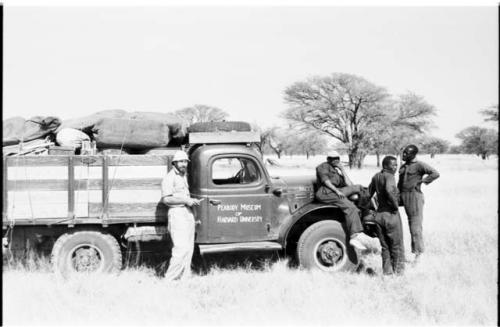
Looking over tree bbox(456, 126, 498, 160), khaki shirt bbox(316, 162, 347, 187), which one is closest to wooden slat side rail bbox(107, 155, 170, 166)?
khaki shirt bbox(316, 162, 347, 187)

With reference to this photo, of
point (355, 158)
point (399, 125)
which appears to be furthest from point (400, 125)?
point (355, 158)

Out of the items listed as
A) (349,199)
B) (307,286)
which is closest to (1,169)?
(307,286)

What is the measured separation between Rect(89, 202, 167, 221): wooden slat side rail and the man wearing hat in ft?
0.75

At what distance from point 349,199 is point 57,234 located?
3912 mm

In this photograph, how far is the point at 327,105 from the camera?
37500 mm

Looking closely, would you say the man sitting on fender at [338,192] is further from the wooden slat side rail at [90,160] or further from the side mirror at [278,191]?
the wooden slat side rail at [90,160]

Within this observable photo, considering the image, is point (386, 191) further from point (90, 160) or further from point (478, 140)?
point (478, 140)

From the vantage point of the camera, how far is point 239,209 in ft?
20.8

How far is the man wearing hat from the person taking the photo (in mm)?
5883

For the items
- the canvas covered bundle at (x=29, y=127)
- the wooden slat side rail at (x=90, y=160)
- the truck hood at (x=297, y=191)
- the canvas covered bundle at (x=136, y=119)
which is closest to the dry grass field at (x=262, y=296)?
the truck hood at (x=297, y=191)

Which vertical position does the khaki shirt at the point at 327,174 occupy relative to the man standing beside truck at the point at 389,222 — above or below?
above

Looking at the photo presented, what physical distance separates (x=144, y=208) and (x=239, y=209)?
3.99 feet

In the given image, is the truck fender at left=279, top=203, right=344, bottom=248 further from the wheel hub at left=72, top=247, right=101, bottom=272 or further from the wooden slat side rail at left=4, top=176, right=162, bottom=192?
the wheel hub at left=72, top=247, right=101, bottom=272

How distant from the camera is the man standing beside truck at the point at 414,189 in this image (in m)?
7.04
